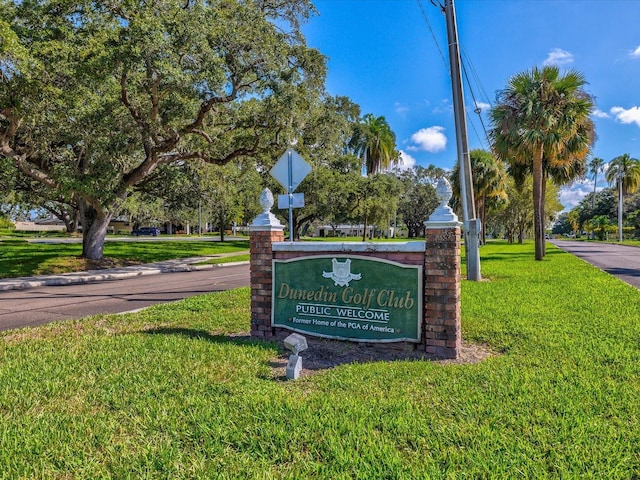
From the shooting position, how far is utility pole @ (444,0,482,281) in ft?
36.3

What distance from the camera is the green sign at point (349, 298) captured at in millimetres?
4891

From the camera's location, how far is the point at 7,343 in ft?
17.8

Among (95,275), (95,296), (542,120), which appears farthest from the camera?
(542,120)

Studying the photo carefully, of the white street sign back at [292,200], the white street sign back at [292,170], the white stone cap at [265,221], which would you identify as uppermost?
the white street sign back at [292,170]

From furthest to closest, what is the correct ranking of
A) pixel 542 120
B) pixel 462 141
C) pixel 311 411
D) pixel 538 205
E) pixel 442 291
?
1. pixel 538 205
2. pixel 542 120
3. pixel 462 141
4. pixel 442 291
5. pixel 311 411

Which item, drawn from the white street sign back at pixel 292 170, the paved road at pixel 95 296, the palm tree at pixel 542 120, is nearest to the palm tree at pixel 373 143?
the palm tree at pixel 542 120

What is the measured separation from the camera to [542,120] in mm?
16516

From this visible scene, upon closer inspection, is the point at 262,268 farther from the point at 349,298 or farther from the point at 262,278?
the point at 349,298

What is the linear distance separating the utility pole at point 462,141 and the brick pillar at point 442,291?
21.7 ft

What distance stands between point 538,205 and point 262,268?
16.0 m

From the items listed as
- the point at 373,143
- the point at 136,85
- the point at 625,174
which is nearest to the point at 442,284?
the point at 136,85

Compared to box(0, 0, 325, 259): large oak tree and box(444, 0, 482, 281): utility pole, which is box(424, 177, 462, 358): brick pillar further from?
box(0, 0, 325, 259): large oak tree

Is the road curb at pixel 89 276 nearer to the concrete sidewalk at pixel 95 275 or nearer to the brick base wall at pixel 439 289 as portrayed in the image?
the concrete sidewalk at pixel 95 275

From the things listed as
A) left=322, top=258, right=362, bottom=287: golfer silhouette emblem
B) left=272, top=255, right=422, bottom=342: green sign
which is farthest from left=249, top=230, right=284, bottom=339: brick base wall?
left=322, top=258, right=362, bottom=287: golfer silhouette emblem
